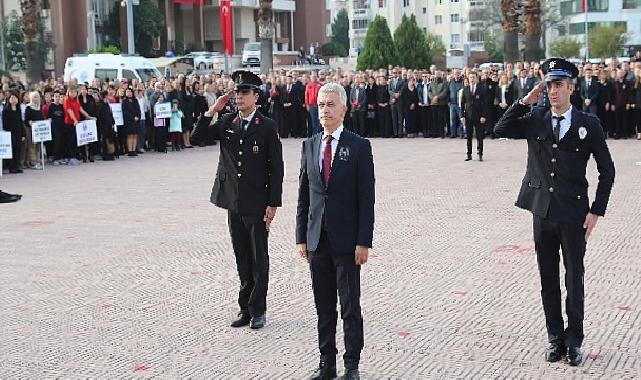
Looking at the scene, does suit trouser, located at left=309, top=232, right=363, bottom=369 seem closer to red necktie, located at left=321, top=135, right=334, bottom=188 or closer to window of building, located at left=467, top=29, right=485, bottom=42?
red necktie, located at left=321, top=135, right=334, bottom=188

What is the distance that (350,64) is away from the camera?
78.1 m

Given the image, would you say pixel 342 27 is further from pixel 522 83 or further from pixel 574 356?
pixel 574 356

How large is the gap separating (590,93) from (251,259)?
18.9 metres

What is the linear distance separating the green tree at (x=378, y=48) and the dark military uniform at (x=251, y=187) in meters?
51.5

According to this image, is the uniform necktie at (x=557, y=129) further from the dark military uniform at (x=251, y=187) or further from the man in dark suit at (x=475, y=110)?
the man in dark suit at (x=475, y=110)

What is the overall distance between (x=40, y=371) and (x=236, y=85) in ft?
8.85

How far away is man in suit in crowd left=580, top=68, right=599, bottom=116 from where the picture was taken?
2542 cm

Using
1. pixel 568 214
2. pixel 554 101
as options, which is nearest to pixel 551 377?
pixel 568 214

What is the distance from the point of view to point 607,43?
84250mm

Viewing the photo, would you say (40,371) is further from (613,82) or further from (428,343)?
(613,82)

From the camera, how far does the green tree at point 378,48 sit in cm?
5966

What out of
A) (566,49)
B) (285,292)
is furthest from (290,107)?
(566,49)

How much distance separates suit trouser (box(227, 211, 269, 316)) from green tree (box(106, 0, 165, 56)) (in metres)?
57.6

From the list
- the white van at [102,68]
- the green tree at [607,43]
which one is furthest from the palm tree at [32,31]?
the green tree at [607,43]
